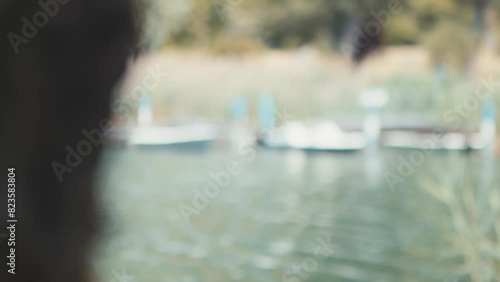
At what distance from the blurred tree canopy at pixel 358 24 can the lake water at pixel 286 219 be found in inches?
30.2

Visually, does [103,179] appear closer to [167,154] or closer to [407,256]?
[407,256]

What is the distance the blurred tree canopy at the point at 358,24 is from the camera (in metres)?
5.03

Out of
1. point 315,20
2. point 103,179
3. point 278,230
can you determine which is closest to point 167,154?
point 315,20

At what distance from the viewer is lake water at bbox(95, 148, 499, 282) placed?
104 inches

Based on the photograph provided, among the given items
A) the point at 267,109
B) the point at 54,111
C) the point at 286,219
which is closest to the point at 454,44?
the point at 267,109

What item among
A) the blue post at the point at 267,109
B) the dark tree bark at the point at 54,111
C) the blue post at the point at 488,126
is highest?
the blue post at the point at 267,109

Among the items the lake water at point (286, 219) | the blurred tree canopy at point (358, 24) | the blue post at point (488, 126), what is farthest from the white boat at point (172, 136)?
the blue post at point (488, 126)

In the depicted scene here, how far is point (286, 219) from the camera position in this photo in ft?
11.6

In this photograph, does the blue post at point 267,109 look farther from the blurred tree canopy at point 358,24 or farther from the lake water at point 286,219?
the blurred tree canopy at point 358,24

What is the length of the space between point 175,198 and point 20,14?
3354mm

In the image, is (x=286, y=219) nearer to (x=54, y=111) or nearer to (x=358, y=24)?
(x=358, y=24)

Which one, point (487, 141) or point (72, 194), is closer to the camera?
point (72, 194)

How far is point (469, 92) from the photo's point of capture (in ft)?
16.0

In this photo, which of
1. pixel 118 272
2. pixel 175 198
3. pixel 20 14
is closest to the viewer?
pixel 20 14
